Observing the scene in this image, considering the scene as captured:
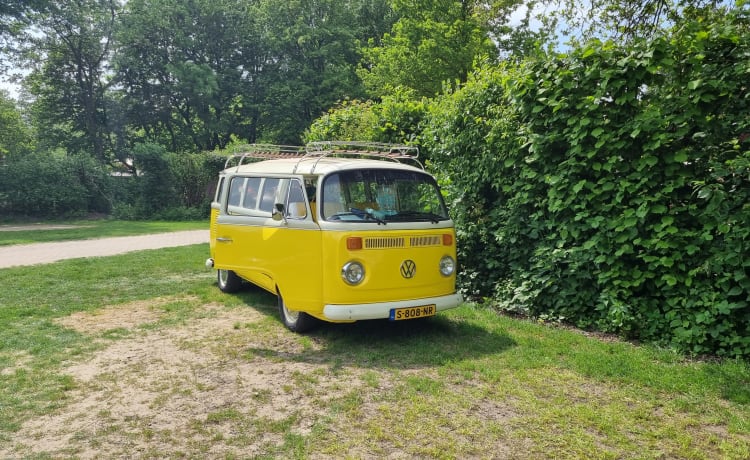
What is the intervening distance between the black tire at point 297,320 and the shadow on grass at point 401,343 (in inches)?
4.6

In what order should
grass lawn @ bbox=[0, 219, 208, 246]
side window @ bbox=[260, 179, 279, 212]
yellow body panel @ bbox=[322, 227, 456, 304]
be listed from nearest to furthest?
1. yellow body panel @ bbox=[322, 227, 456, 304]
2. side window @ bbox=[260, 179, 279, 212]
3. grass lawn @ bbox=[0, 219, 208, 246]

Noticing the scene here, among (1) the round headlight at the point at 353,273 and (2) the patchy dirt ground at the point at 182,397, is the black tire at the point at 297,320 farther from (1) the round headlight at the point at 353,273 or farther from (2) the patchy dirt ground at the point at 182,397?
(1) the round headlight at the point at 353,273

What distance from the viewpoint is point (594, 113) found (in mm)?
6078

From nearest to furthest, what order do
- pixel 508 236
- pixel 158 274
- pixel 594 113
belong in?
pixel 594 113, pixel 508 236, pixel 158 274

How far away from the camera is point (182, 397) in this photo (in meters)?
4.58

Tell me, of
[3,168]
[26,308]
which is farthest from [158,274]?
[3,168]

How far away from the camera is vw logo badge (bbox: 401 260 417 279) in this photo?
5.82 meters

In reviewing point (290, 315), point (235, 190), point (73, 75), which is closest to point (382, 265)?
point (290, 315)

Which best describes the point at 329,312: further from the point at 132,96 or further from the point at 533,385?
the point at 132,96

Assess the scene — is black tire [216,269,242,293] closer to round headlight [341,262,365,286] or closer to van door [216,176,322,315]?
van door [216,176,322,315]

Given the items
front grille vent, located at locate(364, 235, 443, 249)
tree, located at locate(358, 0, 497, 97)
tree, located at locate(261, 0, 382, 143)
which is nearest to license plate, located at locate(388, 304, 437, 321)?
front grille vent, located at locate(364, 235, 443, 249)

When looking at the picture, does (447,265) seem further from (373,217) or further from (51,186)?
(51,186)

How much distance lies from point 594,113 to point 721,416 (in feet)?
11.6

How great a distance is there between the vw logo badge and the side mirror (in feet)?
5.30
